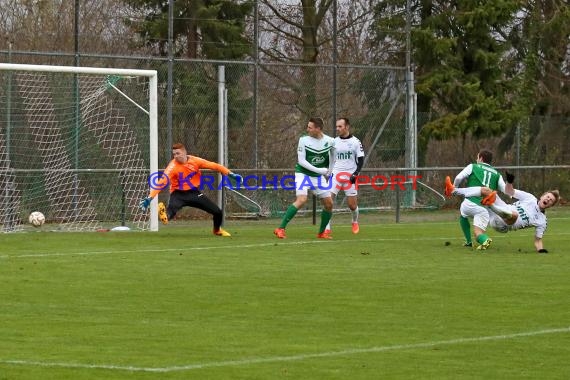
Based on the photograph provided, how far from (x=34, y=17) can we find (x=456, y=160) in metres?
10.4

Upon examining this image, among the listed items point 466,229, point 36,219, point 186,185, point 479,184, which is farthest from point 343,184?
point 36,219

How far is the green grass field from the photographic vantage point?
920 centimetres

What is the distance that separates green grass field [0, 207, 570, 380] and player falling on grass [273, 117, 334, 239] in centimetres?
69

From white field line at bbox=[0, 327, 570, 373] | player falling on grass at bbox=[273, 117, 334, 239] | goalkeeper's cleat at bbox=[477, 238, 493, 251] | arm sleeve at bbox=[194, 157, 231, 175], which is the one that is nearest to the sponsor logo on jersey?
player falling on grass at bbox=[273, 117, 334, 239]

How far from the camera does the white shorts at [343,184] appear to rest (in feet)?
75.0

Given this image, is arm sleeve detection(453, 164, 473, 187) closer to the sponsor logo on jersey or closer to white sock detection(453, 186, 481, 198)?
white sock detection(453, 186, 481, 198)

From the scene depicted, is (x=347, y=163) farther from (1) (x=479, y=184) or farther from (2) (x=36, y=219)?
(2) (x=36, y=219)

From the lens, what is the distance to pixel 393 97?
31.1m

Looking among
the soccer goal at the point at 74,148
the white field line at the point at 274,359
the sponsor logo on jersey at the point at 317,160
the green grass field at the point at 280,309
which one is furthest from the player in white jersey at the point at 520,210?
the white field line at the point at 274,359

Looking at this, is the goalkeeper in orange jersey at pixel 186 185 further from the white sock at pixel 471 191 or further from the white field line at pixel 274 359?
the white field line at pixel 274 359

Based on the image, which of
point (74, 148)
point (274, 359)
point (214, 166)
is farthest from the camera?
point (74, 148)

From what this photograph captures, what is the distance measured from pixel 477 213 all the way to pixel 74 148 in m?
8.72

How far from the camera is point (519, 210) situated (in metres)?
18.7

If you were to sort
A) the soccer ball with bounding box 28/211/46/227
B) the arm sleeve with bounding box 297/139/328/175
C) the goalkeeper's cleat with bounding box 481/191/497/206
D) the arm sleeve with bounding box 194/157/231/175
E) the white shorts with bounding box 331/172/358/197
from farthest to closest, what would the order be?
the white shorts with bounding box 331/172/358/197, the soccer ball with bounding box 28/211/46/227, the arm sleeve with bounding box 194/157/231/175, the arm sleeve with bounding box 297/139/328/175, the goalkeeper's cleat with bounding box 481/191/497/206
